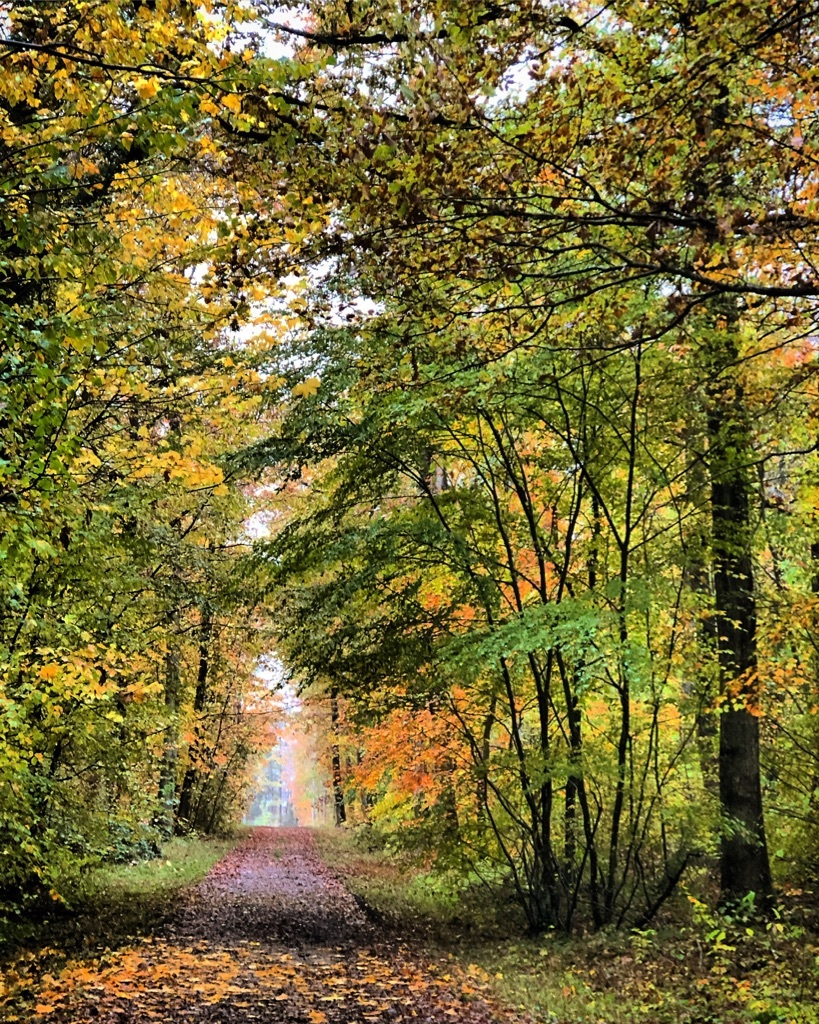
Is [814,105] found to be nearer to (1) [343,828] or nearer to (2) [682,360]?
(2) [682,360]

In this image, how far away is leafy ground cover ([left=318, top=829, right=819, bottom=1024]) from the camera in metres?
5.84

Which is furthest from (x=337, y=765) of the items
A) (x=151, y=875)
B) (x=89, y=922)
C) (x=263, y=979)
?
(x=263, y=979)

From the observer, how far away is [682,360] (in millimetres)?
8219

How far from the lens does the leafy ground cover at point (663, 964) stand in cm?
584

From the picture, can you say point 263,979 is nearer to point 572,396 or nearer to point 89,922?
point 89,922

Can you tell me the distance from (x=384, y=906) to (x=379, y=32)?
456 inches

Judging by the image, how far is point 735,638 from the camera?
860cm

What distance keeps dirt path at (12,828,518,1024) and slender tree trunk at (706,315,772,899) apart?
3.29m

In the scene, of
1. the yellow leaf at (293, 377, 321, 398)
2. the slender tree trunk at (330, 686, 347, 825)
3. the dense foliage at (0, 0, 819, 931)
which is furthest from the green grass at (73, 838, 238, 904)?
the yellow leaf at (293, 377, 321, 398)

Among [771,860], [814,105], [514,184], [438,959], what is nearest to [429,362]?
[514,184]

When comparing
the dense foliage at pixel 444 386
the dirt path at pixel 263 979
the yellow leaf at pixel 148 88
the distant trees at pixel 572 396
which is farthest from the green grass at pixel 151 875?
the yellow leaf at pixel 148 88

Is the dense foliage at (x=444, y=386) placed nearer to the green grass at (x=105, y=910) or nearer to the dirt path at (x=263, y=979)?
the green grass at (x=105, y=910)

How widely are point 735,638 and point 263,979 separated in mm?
6296

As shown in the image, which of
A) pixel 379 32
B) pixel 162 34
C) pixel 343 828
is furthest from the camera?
pixel 343 828
